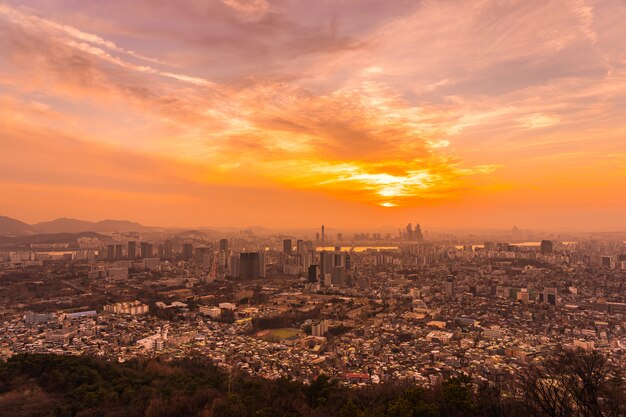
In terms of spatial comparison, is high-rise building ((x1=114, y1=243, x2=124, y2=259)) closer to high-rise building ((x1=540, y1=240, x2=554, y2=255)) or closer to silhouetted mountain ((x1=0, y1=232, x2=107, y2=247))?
silhouetted mountain ((x1=0, y1=232, x2=107, y2=247))

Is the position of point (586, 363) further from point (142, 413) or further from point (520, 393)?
point (142, 413)

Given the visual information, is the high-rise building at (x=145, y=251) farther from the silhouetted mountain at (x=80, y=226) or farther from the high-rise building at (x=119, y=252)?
the silhouetted mountain at (x=80, y=226)


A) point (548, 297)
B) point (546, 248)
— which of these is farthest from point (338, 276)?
point (546, 248)

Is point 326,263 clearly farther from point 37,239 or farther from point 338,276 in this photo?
point 37,239

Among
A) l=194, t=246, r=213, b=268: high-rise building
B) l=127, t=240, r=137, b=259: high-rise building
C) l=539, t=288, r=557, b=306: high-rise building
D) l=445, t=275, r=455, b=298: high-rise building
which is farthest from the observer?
l=127, t=240, r=137, b=259: high-rise building

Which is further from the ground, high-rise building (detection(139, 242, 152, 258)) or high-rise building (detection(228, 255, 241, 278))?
high-rise building (detection(139, 242, 152, 258))

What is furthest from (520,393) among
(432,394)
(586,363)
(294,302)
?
(294,302)

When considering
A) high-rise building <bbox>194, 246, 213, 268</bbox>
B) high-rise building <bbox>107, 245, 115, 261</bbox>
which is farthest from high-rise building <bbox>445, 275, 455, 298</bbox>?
high-rise building <bbox>107, 245, 115, 261</bbox>

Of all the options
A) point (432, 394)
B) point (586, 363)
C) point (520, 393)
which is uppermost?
point (586, 363)
